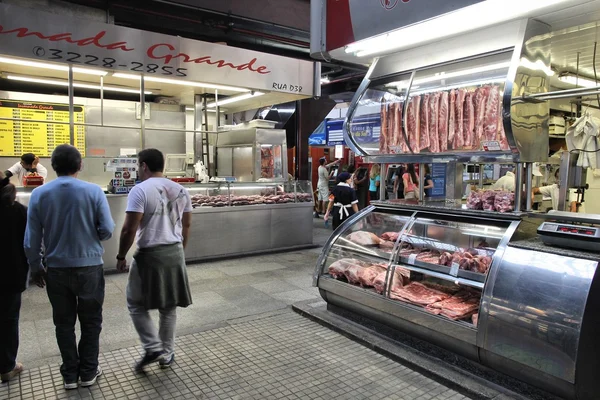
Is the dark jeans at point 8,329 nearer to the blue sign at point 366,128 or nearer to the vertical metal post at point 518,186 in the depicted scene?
the blue sign at point 366,128

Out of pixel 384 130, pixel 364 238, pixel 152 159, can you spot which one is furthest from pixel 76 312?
pixel 384 130

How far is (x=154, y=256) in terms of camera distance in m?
3.66

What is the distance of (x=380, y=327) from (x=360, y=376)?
86cm

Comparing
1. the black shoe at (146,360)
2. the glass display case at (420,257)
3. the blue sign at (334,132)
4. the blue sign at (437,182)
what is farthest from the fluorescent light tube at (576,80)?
the blue sign at (334,132)

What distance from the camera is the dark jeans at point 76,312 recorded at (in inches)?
131

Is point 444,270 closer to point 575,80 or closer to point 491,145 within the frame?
point 491,145

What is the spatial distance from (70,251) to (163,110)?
811cm

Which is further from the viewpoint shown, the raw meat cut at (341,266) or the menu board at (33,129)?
the menu board at (33,129)

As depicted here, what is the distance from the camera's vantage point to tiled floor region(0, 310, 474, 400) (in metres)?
3.42

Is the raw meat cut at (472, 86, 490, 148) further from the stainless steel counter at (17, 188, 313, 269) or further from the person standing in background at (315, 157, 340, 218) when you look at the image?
the person standing in background at (315, 157, 340, 218)

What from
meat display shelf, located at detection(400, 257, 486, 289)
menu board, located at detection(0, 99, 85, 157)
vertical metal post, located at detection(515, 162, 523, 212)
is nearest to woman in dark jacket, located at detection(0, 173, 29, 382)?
meat display shelf, located at detection(400, 257, 486, 289)

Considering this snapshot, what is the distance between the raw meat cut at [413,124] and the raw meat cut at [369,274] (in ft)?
4.51

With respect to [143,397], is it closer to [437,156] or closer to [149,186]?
[149,186]

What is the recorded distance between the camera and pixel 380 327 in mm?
4504
